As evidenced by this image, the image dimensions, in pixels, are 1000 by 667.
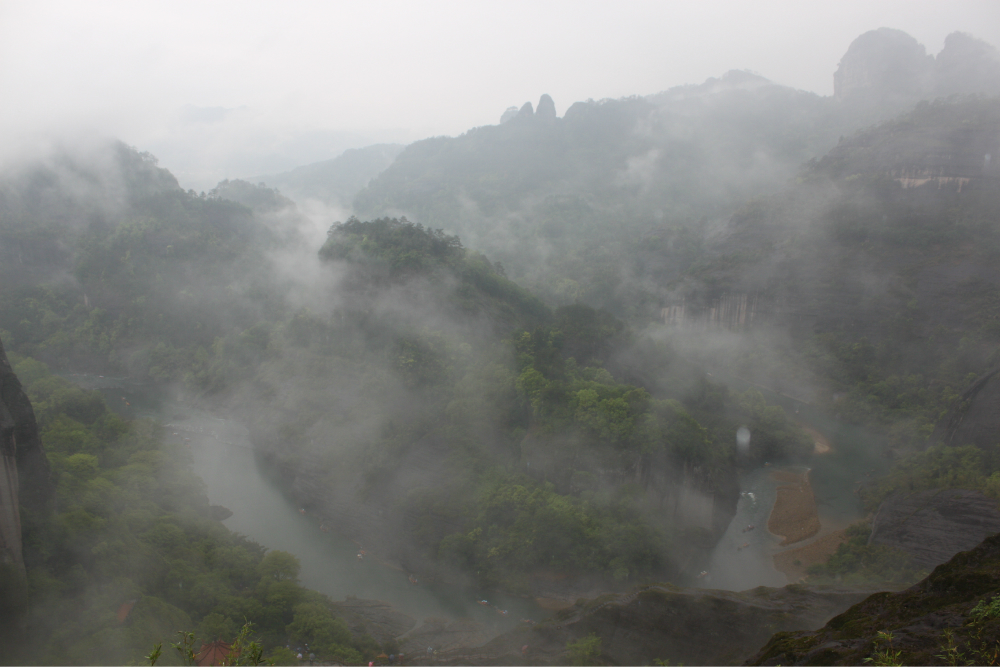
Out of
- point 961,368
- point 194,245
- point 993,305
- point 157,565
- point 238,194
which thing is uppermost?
point 238,194

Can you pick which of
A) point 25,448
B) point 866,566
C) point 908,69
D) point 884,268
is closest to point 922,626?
point 866,566

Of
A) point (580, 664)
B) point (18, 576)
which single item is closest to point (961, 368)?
point (580, 664)

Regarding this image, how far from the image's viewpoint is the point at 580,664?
1794cm

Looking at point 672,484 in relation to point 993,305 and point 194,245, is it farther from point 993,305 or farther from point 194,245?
point 194,245

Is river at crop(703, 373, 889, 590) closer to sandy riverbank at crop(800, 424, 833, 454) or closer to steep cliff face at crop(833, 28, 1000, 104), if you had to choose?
sandy riverbank at crop(800, 424, 833, 454)

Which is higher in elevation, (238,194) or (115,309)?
(238,194)

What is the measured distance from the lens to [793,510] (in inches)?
1160

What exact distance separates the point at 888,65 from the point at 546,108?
2371 inches

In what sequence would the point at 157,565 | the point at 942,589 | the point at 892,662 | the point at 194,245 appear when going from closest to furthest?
the point at 892,662, the point at 942,589, the point at 157,565, the point at 194,245

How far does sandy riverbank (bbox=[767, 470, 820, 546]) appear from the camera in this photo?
27712 millimetres

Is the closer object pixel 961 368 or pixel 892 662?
pixel 892 662

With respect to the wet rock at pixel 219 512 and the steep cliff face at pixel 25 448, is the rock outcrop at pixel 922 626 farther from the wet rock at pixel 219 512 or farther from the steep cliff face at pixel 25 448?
the wet rock at pixel 219 512

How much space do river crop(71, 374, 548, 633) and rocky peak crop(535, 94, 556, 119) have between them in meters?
93.8

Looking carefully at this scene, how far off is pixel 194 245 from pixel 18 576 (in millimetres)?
44056
